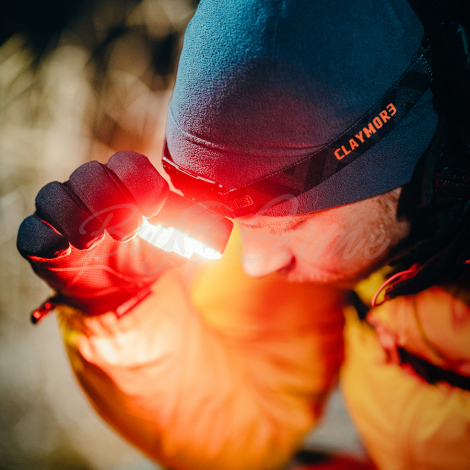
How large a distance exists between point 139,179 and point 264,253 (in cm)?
44

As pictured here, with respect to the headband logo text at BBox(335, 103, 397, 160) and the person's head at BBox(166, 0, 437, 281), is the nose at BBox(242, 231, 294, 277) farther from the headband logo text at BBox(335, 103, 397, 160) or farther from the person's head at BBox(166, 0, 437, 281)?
the headband logo text at BBox(335, 103, 397, 160)

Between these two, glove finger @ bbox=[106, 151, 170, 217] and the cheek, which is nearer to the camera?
glove finger @ bbox=[106, 151, 170, 217]

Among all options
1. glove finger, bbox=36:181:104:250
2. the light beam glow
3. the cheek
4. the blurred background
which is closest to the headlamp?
the light beam glow

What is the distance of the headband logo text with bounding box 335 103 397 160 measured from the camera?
0.59m

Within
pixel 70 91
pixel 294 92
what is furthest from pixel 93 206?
pixel 70 91

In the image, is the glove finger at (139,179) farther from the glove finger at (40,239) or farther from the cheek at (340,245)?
the cheek at (340,245)

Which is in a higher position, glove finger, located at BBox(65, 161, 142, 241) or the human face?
glove finger, located at BBox(65, 161, 142, 241)

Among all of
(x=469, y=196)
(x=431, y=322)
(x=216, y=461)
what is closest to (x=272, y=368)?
(x=216, y=461)

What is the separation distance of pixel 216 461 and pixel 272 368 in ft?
1.51

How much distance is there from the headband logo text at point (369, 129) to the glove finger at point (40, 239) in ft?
2.18

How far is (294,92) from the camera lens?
52cm

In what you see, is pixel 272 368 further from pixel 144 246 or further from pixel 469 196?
pixel 469 196

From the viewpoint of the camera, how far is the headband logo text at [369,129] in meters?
0.59

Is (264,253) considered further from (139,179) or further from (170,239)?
(139,179)
